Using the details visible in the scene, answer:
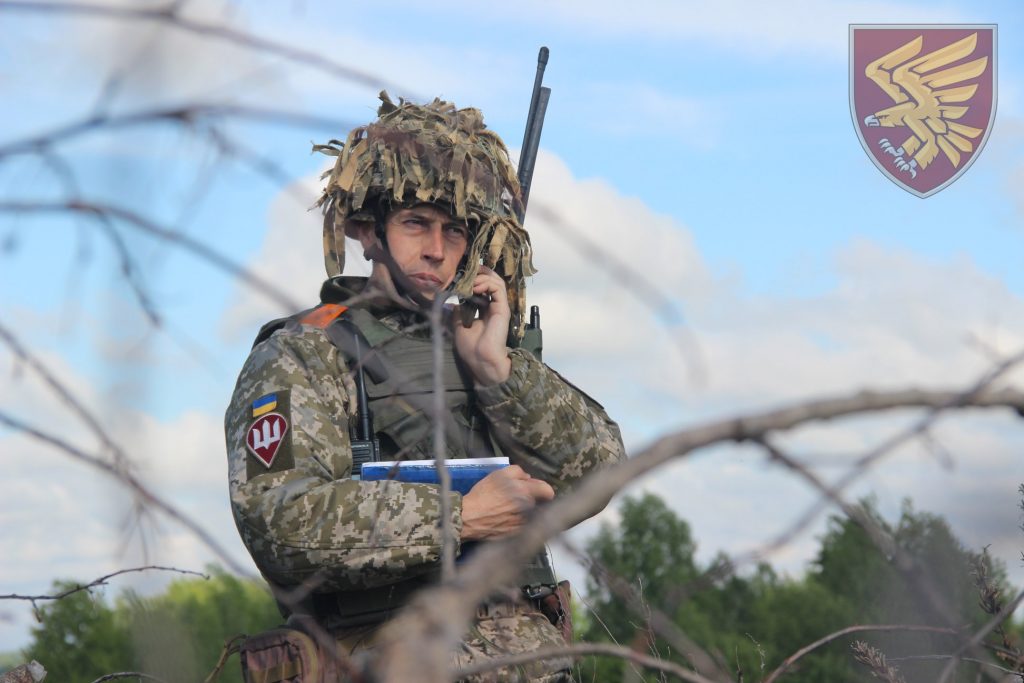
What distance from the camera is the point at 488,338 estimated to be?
348 cm

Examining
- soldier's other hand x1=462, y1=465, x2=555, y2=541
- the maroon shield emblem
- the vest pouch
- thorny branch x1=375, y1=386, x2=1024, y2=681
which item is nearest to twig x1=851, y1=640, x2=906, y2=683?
soldier's other hand x1=462, y1=465, x2=555, y2=541

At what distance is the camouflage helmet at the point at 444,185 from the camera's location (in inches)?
140

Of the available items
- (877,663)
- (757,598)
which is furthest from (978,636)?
(757,598)

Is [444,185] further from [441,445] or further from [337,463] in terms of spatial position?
[441,445]

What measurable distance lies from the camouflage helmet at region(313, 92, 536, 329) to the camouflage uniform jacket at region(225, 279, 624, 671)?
0.25 meters

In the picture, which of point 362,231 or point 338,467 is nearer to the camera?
point 338,467

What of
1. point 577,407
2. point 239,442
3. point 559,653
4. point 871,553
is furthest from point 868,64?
point 871,553

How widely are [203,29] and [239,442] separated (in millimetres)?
2077

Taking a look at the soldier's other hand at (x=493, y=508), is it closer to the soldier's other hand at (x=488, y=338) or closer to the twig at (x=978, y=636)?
the soldier's other hand at (x=488, y=338)

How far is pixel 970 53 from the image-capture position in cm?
565

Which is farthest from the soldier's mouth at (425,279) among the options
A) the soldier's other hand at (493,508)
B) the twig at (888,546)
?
the twig at (888,546)

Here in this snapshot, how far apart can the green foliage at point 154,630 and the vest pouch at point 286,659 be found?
0.10 m

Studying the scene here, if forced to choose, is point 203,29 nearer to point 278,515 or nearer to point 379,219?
point 278,515

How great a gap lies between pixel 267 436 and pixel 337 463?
0.21 meters
